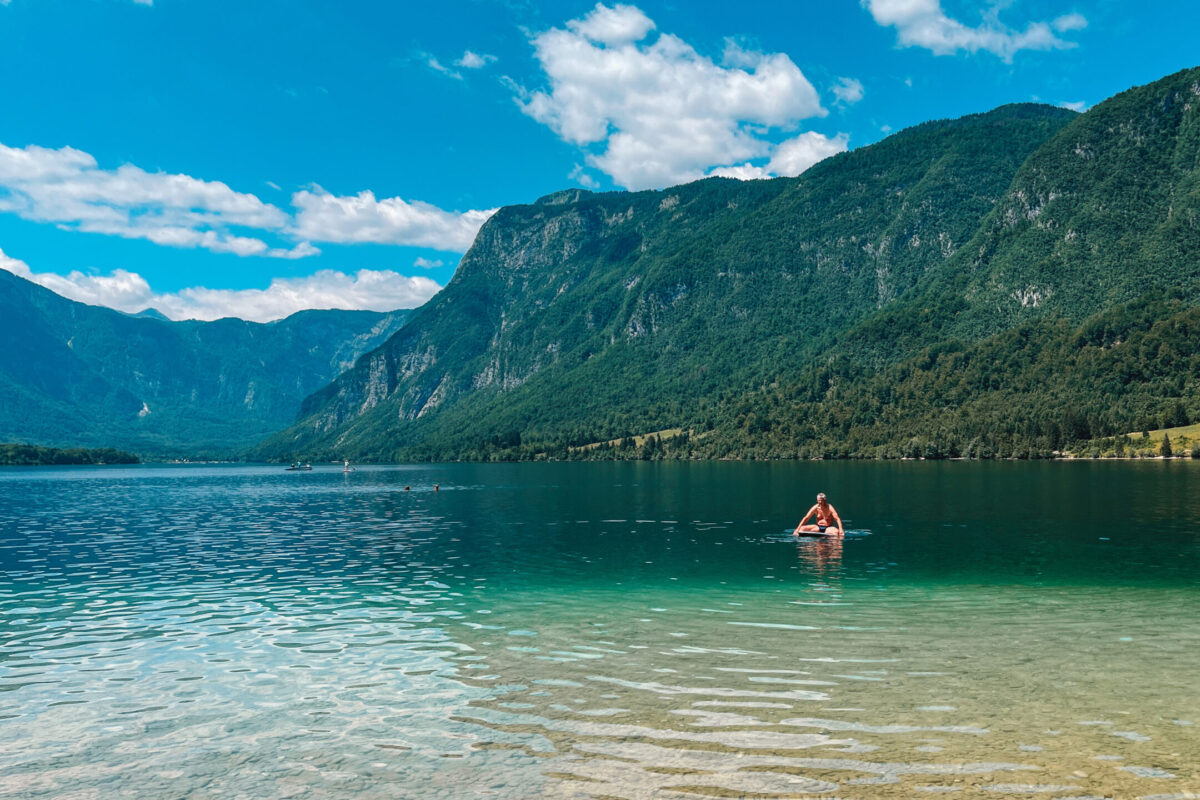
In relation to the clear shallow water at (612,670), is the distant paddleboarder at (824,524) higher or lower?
higher

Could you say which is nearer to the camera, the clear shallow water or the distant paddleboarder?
the clear shallow water

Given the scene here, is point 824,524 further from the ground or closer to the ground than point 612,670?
further from the ground

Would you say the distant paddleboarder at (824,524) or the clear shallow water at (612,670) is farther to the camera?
the distant paddleboarder at (824,524)

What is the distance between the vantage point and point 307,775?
15992mm

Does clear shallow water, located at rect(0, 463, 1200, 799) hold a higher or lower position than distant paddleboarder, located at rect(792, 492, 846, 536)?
lower

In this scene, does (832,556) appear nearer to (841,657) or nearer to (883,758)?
(841,657)

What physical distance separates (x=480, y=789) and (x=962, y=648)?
1727 cm

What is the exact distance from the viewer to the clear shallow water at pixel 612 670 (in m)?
15.8

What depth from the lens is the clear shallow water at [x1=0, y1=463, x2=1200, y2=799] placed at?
51.9ft

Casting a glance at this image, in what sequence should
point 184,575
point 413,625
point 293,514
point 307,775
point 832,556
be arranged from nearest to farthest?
point 307,775 < point 413,625 < point 184,575 < point 832,556 < point 293,514

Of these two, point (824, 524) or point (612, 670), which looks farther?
point (824, 524)

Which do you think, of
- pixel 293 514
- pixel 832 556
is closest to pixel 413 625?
pixel 832 556

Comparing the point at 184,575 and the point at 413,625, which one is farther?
the point at 184,575

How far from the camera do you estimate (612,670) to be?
2347cm
